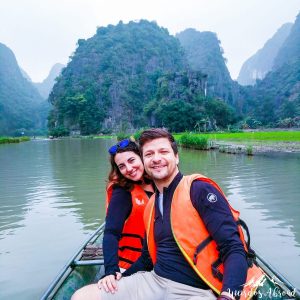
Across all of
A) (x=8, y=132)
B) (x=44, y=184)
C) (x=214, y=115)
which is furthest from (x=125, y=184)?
(x=8, y=132)

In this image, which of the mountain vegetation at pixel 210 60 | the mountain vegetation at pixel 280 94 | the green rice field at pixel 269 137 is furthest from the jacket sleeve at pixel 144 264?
the mountain vegetation at pixel 210 60

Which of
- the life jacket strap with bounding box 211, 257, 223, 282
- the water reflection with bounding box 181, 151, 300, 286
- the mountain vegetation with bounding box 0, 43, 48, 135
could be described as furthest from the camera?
the mountain vegetation with bounding box 0, 43, 48, 135

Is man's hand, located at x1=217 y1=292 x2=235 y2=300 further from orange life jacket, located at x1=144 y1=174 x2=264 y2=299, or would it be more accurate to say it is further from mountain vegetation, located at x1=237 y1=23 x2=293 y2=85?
mountain vegetation, located at x1=237 y1=23 x2=293 y2=85

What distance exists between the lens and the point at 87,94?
8988 cm

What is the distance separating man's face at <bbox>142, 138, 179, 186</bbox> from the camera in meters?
2.26

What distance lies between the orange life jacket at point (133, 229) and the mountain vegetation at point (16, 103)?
108732 millimetres

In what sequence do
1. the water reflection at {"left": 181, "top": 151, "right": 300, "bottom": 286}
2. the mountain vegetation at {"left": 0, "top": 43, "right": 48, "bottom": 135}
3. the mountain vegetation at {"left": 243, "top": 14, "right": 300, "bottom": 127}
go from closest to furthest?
the water reflection at {"left": 181, "top": 151, "right": 300, "bottom": 286}
the mountain vegetation at {"left": 243, "top": 14, "right": 300, "bottom": 127}
the mountain vegetation at {"left": 0, "top": 43, "right": 48, "bottom": 135}

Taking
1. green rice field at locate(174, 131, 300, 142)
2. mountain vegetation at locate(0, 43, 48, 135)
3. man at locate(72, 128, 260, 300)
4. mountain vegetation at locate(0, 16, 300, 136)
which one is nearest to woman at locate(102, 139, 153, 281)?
man at locate(72, 128, 260, 300)

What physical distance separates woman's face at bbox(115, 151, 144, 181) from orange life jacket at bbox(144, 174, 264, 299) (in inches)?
24.8

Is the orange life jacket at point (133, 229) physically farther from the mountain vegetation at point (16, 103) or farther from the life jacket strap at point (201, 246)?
the mountain vegetation at point (16, 103)

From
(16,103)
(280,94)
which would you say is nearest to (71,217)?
(280,94)

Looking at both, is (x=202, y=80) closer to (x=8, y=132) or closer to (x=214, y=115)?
(x=214, y=115)

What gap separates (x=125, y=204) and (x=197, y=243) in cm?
79

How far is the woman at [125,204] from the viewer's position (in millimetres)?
2588
